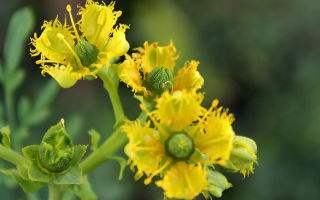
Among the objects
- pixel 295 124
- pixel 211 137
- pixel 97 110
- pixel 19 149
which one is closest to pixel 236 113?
pixel 295 124

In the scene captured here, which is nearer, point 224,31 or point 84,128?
point 84,128

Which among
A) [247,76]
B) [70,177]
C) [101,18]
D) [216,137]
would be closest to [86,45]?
[101,18]

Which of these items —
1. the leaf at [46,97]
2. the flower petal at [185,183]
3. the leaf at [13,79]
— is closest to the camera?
the flower petal at [185,183]

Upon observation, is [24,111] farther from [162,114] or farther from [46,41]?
[162,114]

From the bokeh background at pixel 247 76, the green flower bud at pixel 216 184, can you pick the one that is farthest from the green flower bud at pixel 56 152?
the bokeh background at pixel 247 76

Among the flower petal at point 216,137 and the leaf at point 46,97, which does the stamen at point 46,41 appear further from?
the leaf at point 46,97

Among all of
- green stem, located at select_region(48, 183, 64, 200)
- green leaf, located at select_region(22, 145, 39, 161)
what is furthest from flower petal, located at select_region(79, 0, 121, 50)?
green stem, located at select_region(48, 183, 64, 200)

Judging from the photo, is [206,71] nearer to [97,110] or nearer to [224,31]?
[224,31]
